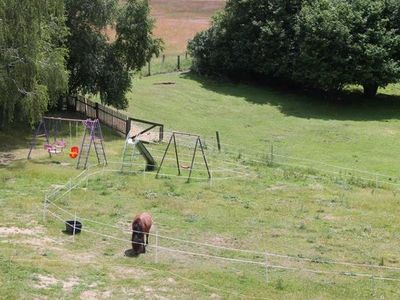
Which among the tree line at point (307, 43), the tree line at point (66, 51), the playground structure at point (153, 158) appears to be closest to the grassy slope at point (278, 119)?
the tree line at point (307, 43)

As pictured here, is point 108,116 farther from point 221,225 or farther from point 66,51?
point 221,225

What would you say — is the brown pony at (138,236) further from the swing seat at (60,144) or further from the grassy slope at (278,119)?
the grassy slope at (278,119)

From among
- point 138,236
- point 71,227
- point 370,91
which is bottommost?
point 71,227

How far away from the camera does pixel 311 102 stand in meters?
58.5

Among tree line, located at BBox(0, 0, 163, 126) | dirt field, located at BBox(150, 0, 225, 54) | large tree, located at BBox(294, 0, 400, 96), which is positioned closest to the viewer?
tree line, located at BBox(0, 0, 163, 126)

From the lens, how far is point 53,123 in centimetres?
4103

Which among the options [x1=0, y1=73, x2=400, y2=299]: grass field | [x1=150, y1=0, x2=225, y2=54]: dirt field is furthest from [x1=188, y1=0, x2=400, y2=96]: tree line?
[x1=150, y1=0, x2=225, y2=54]: dirt field

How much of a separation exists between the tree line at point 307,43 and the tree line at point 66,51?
51.9ft

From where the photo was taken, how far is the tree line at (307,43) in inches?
2122

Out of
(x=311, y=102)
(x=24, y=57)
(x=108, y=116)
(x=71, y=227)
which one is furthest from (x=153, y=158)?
(x=311, y=102)

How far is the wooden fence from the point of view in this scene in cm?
4091

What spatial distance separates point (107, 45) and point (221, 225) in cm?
2357

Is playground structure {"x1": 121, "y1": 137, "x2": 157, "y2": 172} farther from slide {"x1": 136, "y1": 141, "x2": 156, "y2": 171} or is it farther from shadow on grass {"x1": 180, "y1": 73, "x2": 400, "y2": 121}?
shadow on grass {"x1": 180, "y1": 73, "x2": 400, "y2": 121}

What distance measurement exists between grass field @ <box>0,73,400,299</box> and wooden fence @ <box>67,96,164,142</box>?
1.28 m
